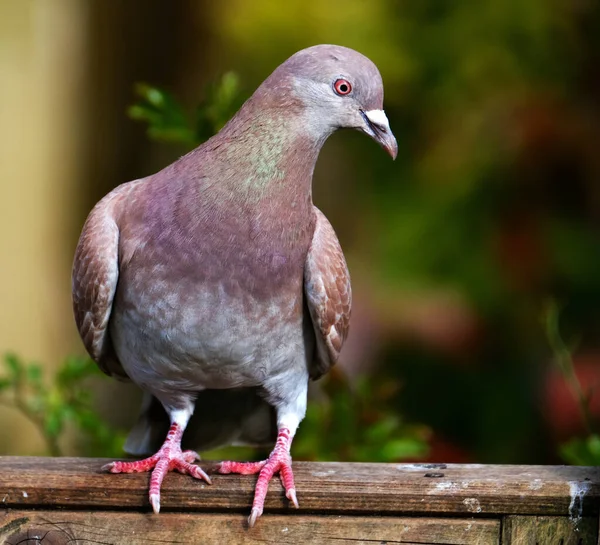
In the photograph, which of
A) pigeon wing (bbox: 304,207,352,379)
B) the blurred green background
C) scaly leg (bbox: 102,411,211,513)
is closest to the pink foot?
scaly leg (bbox: 102,411,211,513)

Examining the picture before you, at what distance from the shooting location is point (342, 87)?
2.64 meters

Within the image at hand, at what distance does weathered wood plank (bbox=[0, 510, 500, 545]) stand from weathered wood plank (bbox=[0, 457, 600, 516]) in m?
0.03

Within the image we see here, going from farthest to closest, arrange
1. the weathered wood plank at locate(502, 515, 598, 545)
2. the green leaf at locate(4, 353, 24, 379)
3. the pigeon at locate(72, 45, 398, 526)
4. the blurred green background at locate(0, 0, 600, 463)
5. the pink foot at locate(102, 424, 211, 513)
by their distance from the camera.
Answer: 1. the blurred green background at locate(0, 0, 600, 463)
2. the green leaf at locate(4, 353, 24, 379)
3. the pigeon at locate(72, 45, 398, 526)
4. the pink foot at locate(102, 424, 211, 513)
5. the weathered wood plank at locate(502, 515, 598, 545)

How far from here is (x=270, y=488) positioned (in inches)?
100

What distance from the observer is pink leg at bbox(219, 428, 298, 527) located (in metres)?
2.50

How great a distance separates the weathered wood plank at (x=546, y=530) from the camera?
244 centimetres

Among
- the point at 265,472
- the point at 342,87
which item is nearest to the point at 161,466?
the point at 265,472

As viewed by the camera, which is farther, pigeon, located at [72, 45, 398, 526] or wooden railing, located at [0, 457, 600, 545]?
pigeon, located at [72, 45, 398, 526]

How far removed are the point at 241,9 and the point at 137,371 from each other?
9.32ft

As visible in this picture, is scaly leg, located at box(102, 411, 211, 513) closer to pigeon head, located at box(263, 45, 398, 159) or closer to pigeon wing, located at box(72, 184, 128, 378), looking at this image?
pigeon wing, located at box(72, 184, 128, 378)

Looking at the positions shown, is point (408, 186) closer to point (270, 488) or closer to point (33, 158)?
point (33, 158)

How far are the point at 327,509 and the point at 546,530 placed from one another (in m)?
0.51

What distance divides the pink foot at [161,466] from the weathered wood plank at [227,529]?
7 centimetres

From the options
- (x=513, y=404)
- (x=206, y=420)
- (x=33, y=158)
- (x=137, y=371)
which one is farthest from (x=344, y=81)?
(x=33, y=158)
